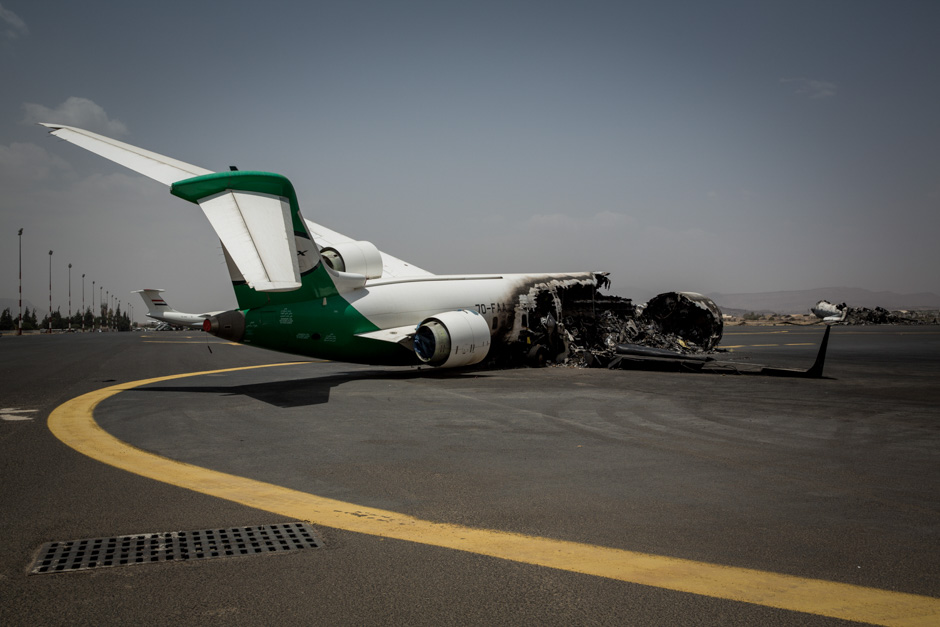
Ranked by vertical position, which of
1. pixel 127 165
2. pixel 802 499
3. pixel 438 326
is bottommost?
pixel 802 499

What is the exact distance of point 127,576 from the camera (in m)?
4.39

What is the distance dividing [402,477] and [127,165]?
429 inches

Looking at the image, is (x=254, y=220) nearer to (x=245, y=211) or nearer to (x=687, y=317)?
(x=245, y=211)

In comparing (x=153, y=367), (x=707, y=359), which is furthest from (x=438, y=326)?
(x=153, y=367)

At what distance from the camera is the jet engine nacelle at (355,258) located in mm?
18797

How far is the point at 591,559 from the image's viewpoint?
187 inches

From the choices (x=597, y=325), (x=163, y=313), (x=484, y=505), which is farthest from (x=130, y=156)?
(x=163, y=313)

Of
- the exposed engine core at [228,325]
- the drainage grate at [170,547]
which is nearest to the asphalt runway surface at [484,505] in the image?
the drainage grate at [170,547]

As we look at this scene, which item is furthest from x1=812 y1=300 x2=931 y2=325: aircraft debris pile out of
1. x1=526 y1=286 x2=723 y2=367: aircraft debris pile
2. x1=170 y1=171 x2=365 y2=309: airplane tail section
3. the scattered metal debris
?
x1=170 y1=171 x2=365 y2=309: airplane tail section

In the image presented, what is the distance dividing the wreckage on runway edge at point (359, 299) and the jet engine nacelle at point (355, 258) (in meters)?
0.03

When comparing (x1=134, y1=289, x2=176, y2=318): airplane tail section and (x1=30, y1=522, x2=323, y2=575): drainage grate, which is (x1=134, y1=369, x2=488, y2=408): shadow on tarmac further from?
(x1=134, y1=289, x2=176, y2=318): airplane tail section

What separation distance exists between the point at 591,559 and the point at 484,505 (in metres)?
1.58

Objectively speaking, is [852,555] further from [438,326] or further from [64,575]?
[438,326]

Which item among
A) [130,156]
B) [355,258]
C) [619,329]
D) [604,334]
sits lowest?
[604,334]
